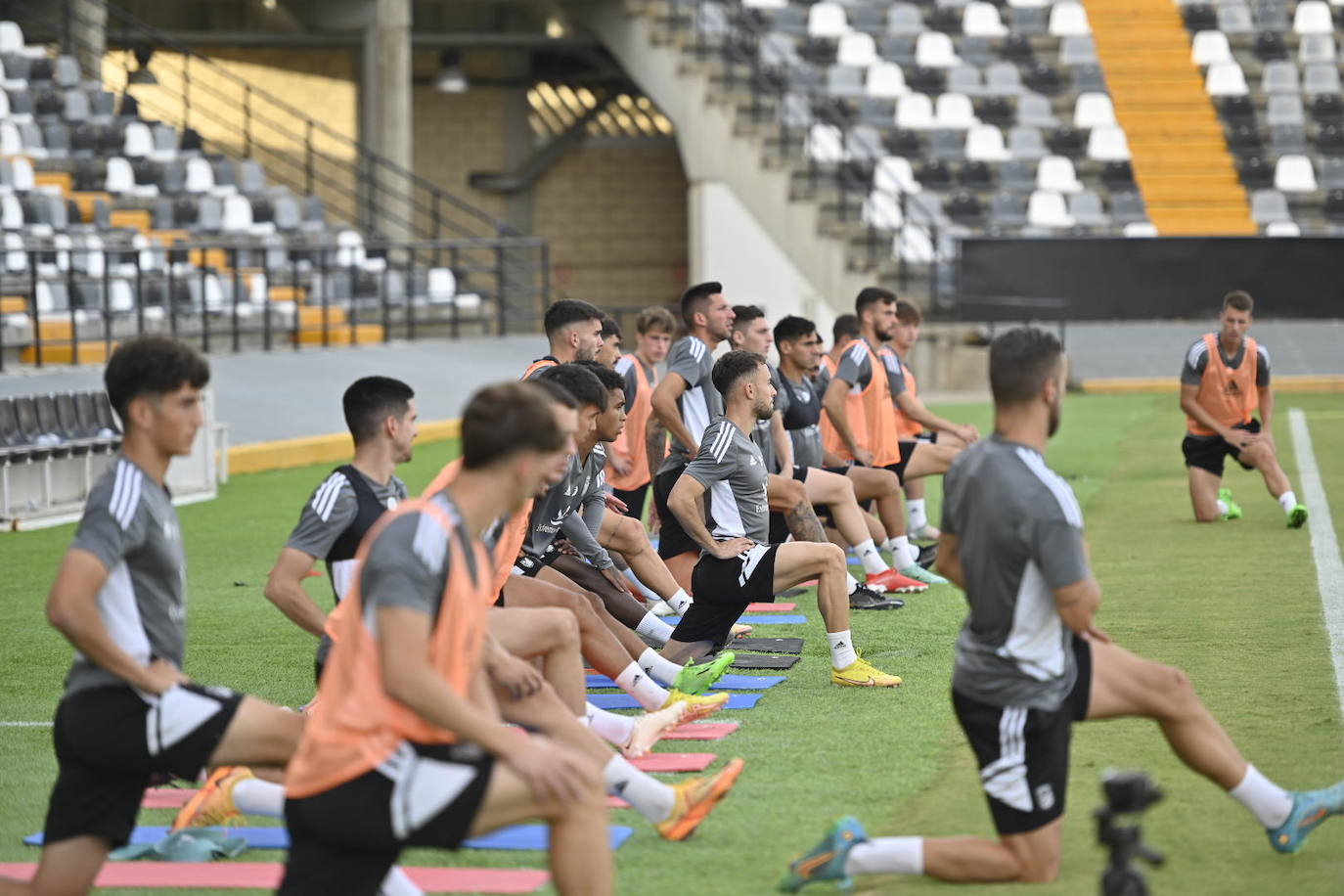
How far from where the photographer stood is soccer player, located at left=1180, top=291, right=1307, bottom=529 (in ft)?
44.6

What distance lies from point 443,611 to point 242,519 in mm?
10838

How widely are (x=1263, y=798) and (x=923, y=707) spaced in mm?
2510

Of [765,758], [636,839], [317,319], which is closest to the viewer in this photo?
[636,839]

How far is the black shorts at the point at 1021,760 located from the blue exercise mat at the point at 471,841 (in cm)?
125

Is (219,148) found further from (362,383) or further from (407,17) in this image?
(362,383)

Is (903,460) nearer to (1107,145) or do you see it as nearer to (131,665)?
(131,665)

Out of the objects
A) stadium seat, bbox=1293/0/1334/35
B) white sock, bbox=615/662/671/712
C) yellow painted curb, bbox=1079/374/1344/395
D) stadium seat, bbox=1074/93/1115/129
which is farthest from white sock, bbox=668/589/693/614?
stadium seat, bbox=1293/0/1334/35

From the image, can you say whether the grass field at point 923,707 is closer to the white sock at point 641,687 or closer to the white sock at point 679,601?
the white sock at point 641,687

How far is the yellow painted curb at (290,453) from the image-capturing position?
58.2 ft

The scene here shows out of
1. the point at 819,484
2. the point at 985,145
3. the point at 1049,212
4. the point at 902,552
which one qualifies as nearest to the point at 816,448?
the point at 819,484

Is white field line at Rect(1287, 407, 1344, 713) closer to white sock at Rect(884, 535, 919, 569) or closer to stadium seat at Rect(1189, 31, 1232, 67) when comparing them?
white sock at Rect(884, 535, 919, 569)

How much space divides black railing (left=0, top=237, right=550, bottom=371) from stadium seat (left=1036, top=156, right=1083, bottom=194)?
8.67 metres

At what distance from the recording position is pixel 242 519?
47.4ft

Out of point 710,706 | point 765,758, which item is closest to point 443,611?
point 765,758
